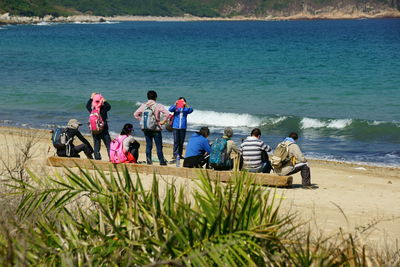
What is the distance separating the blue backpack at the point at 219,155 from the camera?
38.7 feet

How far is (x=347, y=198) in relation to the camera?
38.9 ft

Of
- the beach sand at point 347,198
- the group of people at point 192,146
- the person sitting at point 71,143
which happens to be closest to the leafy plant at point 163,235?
the beach sand at point 347,198

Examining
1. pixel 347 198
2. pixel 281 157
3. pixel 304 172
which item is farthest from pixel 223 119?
pixel 347 198

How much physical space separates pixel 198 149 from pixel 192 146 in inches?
4.5

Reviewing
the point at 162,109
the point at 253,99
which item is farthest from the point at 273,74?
the point at 162,109

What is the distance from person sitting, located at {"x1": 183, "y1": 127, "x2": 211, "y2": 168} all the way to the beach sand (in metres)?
0.40

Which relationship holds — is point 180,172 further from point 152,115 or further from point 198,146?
point 152,115

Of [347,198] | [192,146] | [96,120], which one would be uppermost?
[96,120]

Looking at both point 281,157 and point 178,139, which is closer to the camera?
point 281,157

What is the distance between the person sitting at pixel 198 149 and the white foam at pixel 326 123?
450 inches

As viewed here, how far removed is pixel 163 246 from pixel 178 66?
4340cm

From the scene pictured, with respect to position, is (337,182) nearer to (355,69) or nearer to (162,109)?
(162,109)

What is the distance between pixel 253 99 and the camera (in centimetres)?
3036

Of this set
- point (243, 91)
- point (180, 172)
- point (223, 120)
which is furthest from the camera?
point (243, 91)
